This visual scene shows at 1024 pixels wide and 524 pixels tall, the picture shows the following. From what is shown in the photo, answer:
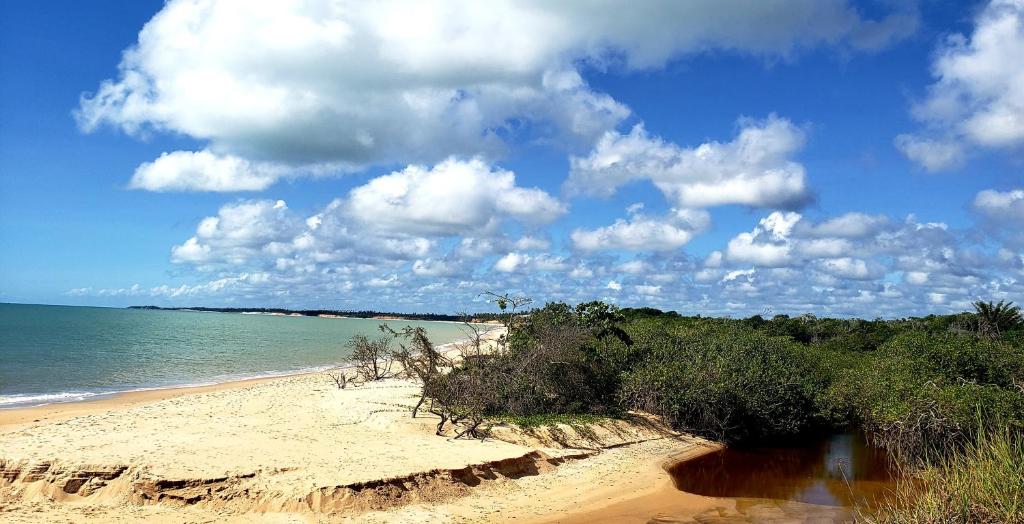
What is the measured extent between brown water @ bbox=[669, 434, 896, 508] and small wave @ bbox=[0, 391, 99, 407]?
78.8 feet

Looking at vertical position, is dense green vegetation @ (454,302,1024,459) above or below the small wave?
above

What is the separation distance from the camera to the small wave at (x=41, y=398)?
83.5 feet

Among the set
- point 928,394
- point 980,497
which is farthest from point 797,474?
point 980,497

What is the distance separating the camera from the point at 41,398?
26.6 meters

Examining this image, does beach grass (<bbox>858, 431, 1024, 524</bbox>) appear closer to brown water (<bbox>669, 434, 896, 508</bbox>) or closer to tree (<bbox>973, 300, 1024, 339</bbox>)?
brown water (<bbox>669, 434, 896, 508</bbox>)

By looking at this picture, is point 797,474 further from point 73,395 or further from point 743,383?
point 73,395

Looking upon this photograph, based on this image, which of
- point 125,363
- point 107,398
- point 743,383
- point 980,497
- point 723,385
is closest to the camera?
point 980,497

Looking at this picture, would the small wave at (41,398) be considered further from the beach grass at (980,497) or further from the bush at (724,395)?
the beach grass at (980,497)

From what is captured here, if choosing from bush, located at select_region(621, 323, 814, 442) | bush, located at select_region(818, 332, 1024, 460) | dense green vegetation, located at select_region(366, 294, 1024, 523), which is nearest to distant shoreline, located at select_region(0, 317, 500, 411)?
dense green vegetation, located at select_region(366, 294, 1024, 523)

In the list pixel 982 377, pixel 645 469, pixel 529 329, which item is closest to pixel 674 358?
pixel 529 329

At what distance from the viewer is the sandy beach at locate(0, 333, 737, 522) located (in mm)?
12680

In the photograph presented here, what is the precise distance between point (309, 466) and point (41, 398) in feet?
63.3

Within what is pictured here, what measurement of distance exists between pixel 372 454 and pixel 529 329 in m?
11.4

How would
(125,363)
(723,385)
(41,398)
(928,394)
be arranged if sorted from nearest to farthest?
(928,394)
(723,385)
(41,398)
(125,363)
